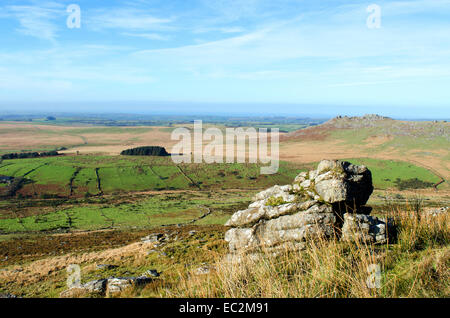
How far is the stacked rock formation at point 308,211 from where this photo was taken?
11359 mm

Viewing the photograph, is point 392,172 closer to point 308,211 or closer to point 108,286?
point 308,211

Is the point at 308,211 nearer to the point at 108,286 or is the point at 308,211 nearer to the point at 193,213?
the point at 108,286

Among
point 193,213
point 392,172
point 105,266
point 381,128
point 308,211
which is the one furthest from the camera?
point 381,128

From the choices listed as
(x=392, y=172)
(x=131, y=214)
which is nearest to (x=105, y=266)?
(x=131, y=214)

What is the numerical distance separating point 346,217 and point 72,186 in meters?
80.6

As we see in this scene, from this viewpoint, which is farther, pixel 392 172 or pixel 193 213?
pixel 392 172

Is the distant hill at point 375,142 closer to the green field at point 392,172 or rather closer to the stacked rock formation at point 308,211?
the green field at point 392,172

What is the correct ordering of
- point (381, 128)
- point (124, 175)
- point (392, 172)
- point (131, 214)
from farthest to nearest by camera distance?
point (381, 128) → point (124, 175) → point (392, 172) → point (131, 214)

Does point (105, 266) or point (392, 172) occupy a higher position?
point (105, 266)

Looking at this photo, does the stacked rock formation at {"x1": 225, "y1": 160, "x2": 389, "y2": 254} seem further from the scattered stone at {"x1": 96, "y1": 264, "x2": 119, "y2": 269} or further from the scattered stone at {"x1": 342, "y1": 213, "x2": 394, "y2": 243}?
the scattered stone at {"x1": 96, "y1": 264, "x2": 119, "y2": 269}

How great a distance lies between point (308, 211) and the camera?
466 inches

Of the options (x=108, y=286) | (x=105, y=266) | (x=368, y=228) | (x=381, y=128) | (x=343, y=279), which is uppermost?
(x=381, y=128)

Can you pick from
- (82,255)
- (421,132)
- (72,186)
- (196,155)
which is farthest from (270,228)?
(421,132)
